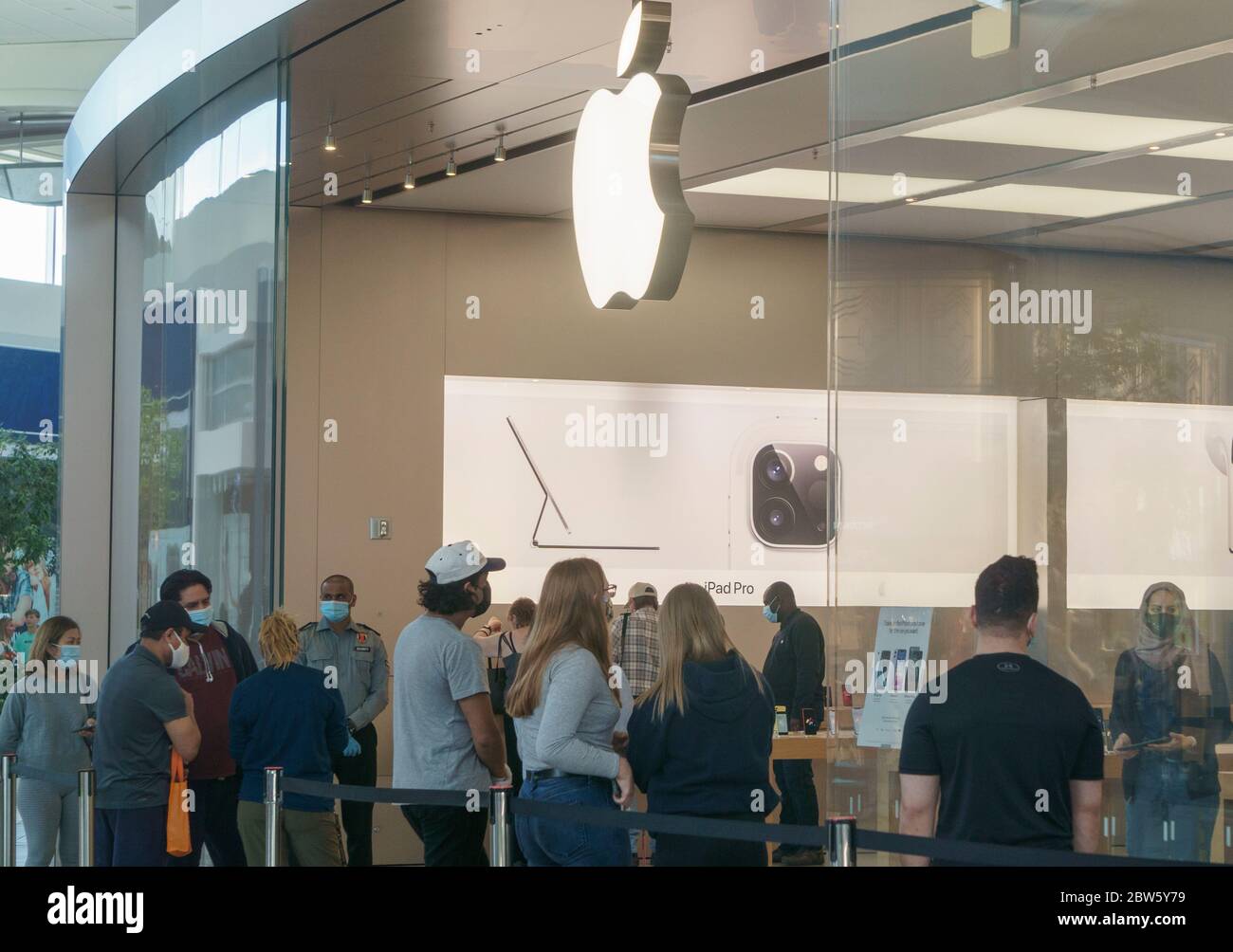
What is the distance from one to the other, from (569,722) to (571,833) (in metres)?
0.31

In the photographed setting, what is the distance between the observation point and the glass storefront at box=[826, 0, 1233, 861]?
12.3ft

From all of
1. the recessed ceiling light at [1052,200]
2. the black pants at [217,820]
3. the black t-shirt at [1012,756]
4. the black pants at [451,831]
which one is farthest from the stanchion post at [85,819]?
the recessed ceiling light at [1052,200]

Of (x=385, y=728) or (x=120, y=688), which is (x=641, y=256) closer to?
(x=120, y=688)

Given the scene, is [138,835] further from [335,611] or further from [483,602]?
[335,611]

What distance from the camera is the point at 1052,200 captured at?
3.84 metres

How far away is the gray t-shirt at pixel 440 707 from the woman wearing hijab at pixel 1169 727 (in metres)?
1.88

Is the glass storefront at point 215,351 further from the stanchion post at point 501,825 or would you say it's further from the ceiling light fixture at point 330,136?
the stanchion post at point 501,825

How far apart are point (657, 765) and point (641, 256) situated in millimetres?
1520

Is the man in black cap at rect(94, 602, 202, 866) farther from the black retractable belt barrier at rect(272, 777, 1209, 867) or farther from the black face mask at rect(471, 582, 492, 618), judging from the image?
the black face mask at rect(471, 582, 492, 618)

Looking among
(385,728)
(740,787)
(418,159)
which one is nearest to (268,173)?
(418,159)

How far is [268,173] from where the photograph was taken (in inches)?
240

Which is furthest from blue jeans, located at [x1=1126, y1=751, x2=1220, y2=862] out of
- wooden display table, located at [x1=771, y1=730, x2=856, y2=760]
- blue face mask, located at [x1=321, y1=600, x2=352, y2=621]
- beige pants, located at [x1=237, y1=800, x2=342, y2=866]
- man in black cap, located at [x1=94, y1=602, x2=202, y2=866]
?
blue face mask, located at [x1=321, y1=600, x2=352, y2=621]

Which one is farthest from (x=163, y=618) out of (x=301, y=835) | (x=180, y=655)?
(x=301, y=835)

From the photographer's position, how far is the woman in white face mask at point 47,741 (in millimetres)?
A: 6051
